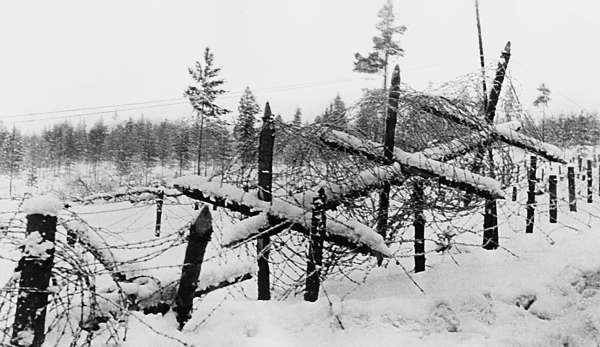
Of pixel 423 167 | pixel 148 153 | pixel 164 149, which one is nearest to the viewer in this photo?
pixel 423 167

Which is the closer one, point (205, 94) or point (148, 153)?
point (205, 94)

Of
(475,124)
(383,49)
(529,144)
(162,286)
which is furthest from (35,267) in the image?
(383,49)

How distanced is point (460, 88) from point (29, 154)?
126 meters

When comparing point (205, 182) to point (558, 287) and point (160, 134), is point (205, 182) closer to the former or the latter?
point (558, 287)

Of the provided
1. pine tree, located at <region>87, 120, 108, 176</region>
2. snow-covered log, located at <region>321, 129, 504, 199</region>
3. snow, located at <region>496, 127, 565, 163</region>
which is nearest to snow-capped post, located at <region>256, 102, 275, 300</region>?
snow-covered log, located at <region>321, 129, 504, 199</region>

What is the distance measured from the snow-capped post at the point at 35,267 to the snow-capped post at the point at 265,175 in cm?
238

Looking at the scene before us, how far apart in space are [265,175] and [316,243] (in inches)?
37.0

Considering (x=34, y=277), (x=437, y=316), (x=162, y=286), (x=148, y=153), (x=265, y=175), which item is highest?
(x=265, y=175)

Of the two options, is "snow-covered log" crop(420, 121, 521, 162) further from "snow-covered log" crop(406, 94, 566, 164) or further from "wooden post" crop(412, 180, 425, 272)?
"wooden post" crop(412, 180, 425, 272)

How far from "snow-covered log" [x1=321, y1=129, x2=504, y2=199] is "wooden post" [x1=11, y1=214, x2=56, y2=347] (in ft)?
11.2

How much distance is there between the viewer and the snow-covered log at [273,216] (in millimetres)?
4820

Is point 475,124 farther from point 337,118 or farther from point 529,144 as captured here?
point 337,118

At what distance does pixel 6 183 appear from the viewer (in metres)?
77.2

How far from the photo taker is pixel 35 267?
294cm
